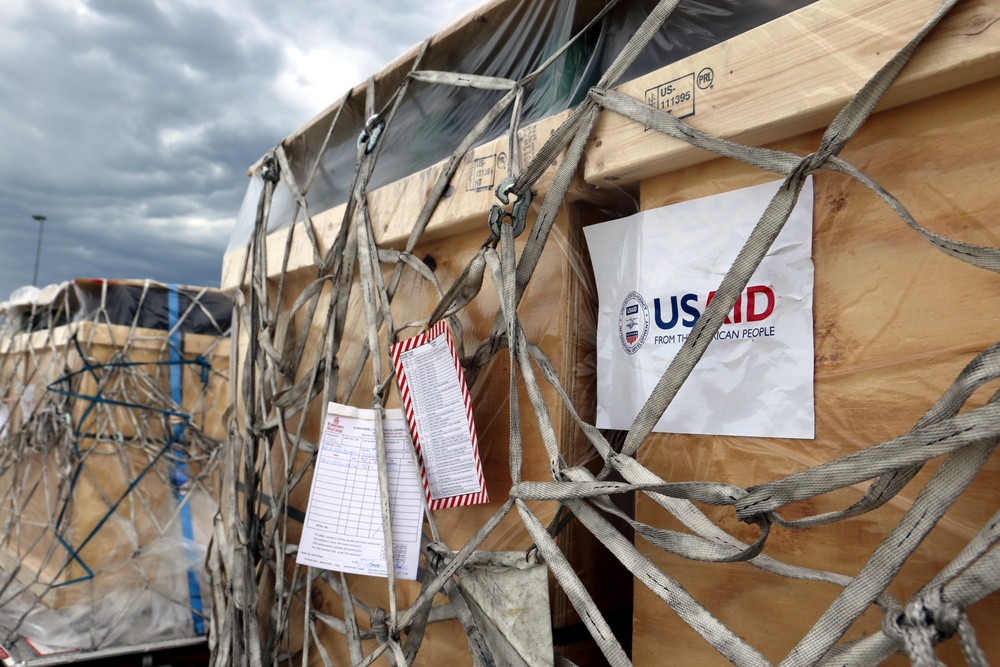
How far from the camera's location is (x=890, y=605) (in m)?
0.58

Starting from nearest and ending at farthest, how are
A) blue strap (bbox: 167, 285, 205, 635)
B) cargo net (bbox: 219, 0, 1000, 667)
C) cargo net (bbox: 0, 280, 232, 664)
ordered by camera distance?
cargo net (bbox: 219, 0, 1000, 667), cargo net (bbox: 0, 280, 232, 664), blue strap (bbox: 167, 285, 205, 635)

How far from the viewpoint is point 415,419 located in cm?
110

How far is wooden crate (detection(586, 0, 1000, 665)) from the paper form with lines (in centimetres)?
46

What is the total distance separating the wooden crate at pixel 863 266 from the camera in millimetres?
622

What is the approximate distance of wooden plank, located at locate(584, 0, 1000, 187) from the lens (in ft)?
1.99

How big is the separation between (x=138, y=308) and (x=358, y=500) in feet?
7.06

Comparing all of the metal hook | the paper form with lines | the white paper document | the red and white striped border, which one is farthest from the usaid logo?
Answer: the metal hook

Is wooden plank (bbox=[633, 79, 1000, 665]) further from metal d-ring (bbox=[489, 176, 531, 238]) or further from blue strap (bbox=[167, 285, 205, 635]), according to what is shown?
blue strap (bbox=[167, 285, 205, 635])

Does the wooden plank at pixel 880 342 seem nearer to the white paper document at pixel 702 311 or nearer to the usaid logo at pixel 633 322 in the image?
the white paper document at pixel 702 311

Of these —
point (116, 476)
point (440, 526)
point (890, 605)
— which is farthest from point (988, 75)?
point (116, 476)

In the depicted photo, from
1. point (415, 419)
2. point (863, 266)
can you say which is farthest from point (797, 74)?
point (415, 419)

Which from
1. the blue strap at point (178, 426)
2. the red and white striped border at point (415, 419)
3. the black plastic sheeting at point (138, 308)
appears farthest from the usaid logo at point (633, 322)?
the blue strap at point (178, 426)

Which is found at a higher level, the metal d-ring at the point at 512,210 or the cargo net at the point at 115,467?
the metal d-ring at the point at 512,210

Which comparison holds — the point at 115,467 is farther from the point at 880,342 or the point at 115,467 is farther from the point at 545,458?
the point at 880,342
